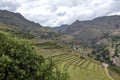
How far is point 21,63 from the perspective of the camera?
114 ft

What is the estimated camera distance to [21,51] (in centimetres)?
3553

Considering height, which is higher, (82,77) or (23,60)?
(23,60)

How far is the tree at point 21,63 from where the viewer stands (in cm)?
3259

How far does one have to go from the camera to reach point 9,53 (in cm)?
3472

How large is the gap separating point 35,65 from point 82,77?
43296mm

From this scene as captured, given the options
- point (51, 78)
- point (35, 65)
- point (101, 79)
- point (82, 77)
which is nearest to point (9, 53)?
point (35, 65)

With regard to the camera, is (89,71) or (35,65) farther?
(89,71)

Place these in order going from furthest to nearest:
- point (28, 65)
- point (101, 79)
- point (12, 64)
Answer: point (101, 79) → point (28, 65) → point (12, 64)

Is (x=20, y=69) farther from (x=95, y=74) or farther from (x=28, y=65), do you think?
(x=95, y=74)

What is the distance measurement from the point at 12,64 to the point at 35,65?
13.0 feet

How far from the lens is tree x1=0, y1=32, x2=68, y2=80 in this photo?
107ft

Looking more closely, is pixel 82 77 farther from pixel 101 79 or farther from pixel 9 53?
pixel 9 53

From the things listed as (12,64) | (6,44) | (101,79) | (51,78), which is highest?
(6,44)

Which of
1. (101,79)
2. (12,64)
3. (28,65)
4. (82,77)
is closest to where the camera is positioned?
(12,64)
